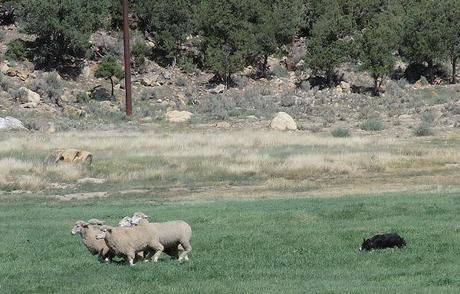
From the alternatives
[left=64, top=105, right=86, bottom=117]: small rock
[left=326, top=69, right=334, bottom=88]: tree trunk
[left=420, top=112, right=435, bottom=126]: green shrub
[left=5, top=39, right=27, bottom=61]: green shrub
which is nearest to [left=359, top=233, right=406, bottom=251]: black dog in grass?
[left=420, top=112, right=435, bottom=126]: green shrub

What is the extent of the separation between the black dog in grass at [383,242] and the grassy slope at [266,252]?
9.3 inches

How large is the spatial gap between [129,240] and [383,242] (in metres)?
4.85

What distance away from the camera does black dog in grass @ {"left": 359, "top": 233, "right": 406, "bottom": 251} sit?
46.6 ft

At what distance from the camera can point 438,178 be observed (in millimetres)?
30047

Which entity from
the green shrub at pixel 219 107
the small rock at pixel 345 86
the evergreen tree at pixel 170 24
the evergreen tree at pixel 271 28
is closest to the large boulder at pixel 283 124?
the green shrub at pixel 219 107

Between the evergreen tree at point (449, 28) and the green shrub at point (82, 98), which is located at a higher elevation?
the evergreen tree at point (449, 28)

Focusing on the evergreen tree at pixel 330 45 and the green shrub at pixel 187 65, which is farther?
the green shrub at pixel 187 65

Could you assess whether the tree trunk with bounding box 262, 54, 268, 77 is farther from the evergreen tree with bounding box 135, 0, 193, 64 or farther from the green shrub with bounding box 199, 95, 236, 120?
the green shrub with bounding box 199, 95, 236, 120

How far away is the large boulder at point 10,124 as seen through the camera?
49.2 metres

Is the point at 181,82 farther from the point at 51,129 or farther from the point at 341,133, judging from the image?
the point at 341,133

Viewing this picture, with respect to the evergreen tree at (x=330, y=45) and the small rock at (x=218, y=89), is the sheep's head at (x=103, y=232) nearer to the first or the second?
the small rock at (x=218, y=89)

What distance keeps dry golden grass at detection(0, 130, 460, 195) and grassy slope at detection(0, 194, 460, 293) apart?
24.1ft

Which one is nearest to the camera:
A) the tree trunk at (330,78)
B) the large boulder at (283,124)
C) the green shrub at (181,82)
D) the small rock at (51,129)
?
the small rock at (51,129)

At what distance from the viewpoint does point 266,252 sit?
47.9 ft
